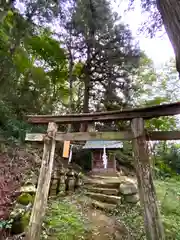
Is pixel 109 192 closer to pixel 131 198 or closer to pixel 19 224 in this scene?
pixel 131 198

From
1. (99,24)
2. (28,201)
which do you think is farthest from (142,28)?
(99,24)

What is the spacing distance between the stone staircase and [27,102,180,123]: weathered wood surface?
10.2 ft

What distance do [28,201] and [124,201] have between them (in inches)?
122

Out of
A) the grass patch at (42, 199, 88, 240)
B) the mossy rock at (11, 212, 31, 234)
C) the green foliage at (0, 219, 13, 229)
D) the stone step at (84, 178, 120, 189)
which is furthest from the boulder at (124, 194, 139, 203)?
the green foliage at (0, 219, 13, 229)

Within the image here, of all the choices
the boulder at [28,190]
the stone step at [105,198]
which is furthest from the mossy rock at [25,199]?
the stone step at [105,198]

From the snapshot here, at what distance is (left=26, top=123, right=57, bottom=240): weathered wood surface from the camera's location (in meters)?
3.13

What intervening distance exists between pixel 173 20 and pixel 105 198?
5331 mm

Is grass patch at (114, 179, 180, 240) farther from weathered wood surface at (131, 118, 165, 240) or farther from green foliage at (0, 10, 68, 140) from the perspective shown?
green foliage at (0, 10, 68, 140)

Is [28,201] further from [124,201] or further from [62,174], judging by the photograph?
[124,201]

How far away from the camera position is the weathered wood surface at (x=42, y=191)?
123 inches

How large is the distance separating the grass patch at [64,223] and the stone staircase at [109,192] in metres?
0.94

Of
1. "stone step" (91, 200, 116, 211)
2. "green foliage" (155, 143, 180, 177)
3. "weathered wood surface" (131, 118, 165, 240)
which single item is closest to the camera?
"weathered wood surface" (131, 118, 165, 240)

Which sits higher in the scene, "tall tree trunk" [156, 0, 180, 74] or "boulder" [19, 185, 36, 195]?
"tall tree trunk" [156, 0, 180, 74]

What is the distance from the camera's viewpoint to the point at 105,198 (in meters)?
5.76
